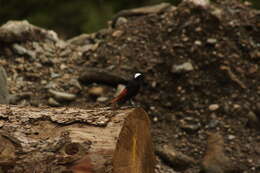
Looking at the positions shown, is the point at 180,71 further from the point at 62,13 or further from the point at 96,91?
the point at 62,13

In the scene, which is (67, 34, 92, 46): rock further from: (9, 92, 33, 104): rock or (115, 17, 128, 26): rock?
(9, 92, 33, 104): rock

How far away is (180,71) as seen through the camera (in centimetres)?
568

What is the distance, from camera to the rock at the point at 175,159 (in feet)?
16.1

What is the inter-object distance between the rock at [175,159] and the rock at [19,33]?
2.77 m

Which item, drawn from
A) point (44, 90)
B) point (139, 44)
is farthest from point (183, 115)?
point (44, 90)

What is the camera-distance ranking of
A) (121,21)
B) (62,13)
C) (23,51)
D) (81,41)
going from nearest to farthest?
(23,51), (121,21), (81,41), (62,13)

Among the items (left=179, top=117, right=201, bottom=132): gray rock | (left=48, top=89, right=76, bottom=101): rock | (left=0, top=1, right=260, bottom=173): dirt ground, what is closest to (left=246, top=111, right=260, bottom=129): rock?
(left=0, top=1, right=260, bottom=173): dirt ground

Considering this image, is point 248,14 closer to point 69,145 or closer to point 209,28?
point 209,28

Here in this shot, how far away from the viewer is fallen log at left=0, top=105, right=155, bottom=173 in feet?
9.55

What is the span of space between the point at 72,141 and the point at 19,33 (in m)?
3.86

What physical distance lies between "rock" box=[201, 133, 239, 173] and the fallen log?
171 centimetres

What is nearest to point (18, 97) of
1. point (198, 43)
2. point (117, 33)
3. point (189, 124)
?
point (117, 33)

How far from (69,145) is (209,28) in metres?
3.61

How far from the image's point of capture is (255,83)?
18.4 feet
